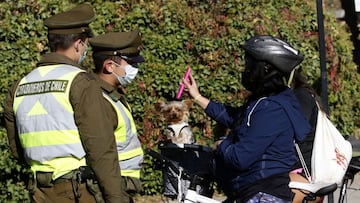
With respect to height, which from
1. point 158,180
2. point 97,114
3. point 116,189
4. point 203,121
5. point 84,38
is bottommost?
point 158,180

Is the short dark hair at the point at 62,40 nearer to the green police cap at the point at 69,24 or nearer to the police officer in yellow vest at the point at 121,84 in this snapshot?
the green police cap at the point at 69,24

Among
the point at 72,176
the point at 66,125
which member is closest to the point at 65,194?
the point at 72,176

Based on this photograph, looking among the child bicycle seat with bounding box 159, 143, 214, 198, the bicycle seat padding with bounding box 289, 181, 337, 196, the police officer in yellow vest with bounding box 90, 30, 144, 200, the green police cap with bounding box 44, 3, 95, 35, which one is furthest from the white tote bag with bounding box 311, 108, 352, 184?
the green police cap with bounding box 44, 3, 95, 35

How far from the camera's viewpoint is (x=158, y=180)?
Answer: 8344 mm

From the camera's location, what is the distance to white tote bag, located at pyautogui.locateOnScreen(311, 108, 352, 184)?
13.9 feet

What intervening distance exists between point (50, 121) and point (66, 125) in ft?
0.32

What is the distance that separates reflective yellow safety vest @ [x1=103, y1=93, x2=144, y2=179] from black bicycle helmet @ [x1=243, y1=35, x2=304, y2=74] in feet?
2.51

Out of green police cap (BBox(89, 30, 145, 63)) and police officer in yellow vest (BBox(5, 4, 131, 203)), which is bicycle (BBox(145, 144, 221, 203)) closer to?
police officer in yellow vest (BBox(5, 4, 131, 203))

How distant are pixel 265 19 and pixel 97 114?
17.2 ft

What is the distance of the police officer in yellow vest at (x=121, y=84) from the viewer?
4.11 metres

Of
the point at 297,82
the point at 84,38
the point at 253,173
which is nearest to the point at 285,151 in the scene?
the point at 253,173

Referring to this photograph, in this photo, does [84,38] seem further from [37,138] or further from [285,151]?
[285,151]

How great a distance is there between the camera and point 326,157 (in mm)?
4238

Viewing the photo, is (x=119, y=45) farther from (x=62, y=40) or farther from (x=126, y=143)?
(x=126, y=143)
